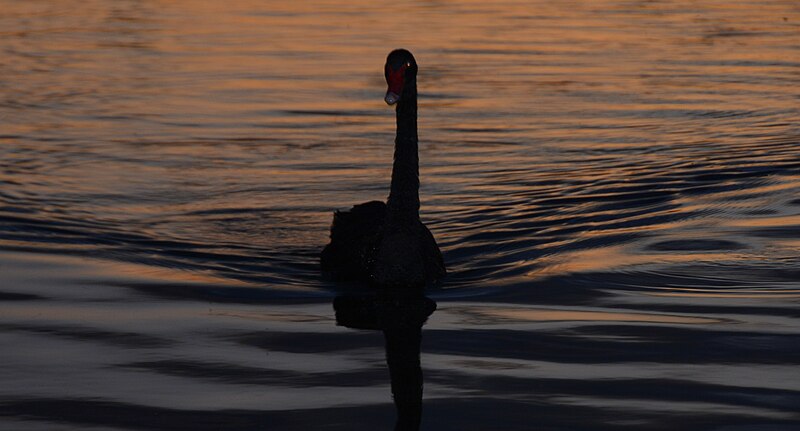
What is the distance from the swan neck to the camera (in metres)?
9.61

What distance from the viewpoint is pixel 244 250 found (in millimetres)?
11203

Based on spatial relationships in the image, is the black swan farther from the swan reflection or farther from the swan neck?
the swan reflection

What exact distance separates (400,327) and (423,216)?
3.86 meters

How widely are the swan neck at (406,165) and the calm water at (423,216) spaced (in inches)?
22.2

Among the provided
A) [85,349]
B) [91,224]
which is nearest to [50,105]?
[91,224]

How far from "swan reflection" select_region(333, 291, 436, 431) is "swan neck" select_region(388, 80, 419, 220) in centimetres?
52

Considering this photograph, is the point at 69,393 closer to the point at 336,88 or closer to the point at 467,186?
the point at 467,186

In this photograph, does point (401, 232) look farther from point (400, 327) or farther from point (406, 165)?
point (400, 327)

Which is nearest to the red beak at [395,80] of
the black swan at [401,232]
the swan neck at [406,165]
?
the black swan at [401,232]

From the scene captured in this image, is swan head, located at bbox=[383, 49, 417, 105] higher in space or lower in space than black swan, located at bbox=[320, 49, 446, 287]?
higher

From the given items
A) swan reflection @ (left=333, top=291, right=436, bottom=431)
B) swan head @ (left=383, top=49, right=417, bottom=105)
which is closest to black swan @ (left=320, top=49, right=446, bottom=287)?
swan head @ (left=383, top=49, right=417, bottom=105)

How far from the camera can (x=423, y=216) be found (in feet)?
40.8

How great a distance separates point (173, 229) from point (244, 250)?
35.3 inches

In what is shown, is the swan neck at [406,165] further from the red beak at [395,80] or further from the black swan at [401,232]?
the red beak at [395,80]
